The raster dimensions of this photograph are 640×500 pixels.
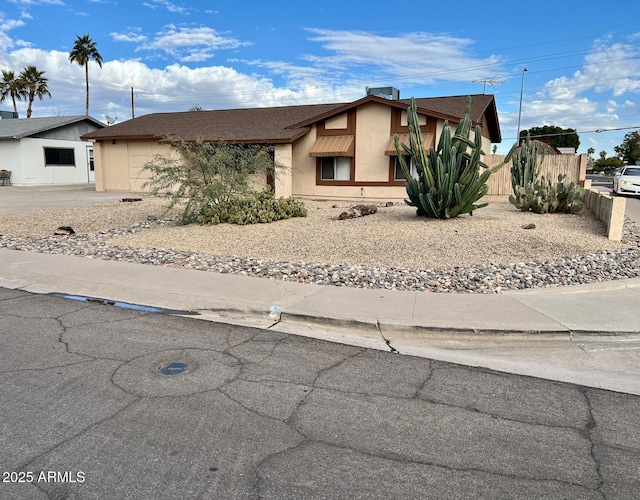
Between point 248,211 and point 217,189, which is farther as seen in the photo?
point 248,211

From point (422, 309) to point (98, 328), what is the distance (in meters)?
3.93

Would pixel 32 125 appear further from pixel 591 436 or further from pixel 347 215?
pixel 591 436

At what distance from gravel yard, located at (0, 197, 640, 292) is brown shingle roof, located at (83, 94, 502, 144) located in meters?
8.69

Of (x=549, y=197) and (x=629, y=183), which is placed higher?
(x=629, y=183)

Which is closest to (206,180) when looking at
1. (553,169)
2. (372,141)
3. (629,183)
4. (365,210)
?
(365,210)

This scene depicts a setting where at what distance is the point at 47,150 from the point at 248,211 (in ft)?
92.7

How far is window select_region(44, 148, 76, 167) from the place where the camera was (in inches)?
1411

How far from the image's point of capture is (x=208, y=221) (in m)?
13.9

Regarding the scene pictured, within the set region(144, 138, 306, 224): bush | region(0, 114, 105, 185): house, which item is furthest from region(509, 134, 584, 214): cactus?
region(0, 114, 105, 185): house

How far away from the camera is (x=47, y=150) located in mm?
35719

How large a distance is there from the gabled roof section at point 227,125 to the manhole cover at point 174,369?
60.5 feet

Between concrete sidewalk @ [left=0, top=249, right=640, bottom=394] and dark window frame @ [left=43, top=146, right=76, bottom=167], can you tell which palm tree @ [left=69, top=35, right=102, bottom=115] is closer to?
dark window frame @ [left=43, top=146, right=76, bottom=167]

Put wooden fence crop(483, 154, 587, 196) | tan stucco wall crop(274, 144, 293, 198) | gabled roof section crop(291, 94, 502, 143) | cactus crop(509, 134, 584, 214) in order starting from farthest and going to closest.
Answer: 1. wooden fence crop(483, 154, 587, 196)
2. tan stucco wall crop(274, 144, 293, 198)
3. gabled roof section crop(291, 94, 502, 143)
4. cactus crop(509, 134, 584, 214)

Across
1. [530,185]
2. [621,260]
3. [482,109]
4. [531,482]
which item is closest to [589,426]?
[531,482]
